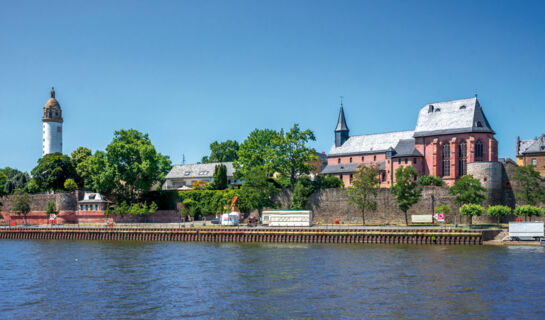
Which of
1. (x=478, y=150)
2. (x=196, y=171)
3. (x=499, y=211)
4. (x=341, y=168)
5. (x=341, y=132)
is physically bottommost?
(x=499, y=211)

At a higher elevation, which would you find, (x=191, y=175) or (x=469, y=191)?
(x=191, y=175)

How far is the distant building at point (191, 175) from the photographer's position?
115562 millimetres

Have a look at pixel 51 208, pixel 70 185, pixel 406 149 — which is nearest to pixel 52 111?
pixel 70 185

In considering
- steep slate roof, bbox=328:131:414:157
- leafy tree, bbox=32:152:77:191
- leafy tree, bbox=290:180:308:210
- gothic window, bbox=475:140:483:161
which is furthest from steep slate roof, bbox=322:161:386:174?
leafy tree, bbox=32:152:77:191

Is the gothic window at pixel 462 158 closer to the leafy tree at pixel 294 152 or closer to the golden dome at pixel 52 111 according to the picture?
the leafy tree at pixel 294 152

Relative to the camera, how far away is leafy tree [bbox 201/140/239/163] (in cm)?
14038

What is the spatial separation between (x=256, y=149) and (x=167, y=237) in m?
24.0

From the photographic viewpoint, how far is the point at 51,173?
109250 mm

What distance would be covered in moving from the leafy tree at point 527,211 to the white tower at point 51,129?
103 meters

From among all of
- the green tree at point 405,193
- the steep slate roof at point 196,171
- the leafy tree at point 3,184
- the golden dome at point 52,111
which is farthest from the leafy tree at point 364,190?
the golden dome at point 52,111

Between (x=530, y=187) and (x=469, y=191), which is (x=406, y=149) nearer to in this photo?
(x=530, y=187)

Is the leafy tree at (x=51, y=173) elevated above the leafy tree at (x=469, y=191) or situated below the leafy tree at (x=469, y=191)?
above

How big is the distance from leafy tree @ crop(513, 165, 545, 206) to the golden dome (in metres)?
103

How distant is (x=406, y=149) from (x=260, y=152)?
99.4ft
